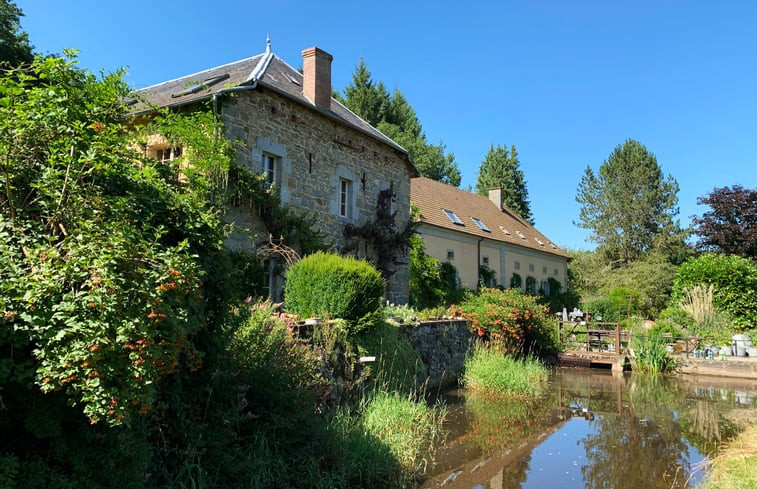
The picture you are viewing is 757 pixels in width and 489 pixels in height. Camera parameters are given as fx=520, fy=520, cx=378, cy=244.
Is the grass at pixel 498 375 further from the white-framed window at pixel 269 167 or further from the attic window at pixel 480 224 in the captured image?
the attic window at pixel 480 224

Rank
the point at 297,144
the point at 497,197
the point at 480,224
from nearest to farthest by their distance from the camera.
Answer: the point at 297,144 → the point at 480,224 → the point at 497,197

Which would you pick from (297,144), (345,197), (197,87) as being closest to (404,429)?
(297,144)

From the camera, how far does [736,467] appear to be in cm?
579

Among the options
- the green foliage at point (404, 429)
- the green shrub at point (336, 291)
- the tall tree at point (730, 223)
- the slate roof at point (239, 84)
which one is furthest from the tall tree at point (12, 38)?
the tall tree at point (730, 223)

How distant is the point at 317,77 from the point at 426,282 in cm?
927

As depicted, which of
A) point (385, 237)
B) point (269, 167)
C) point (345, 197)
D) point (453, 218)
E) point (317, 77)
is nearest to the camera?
point (269, 167)

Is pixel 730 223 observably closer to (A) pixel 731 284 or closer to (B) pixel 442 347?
(A) pixel 731 284

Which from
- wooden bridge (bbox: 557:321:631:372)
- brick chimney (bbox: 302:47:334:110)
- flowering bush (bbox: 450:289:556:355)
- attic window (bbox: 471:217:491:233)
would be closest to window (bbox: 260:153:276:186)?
brick chimney (bbox: 302:47:334:110)

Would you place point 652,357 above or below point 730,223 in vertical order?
below

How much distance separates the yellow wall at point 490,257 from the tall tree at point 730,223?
8333 millimetres

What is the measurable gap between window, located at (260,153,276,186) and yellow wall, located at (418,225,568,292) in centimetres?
967

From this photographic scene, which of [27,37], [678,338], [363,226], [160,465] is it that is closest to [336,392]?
[160,465]

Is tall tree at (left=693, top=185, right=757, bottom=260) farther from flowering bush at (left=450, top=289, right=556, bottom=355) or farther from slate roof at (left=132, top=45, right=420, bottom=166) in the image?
slate roof at (left=132, top=45, right=420, bottom=166)

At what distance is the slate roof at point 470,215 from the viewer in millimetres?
23359
